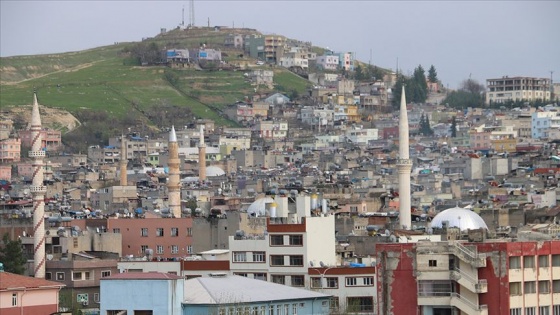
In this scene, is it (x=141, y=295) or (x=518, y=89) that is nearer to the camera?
(x=141, y=295)

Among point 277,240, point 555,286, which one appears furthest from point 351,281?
point 555,286

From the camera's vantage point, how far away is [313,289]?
4831cm

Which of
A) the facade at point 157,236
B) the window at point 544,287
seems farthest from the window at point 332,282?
the facade at point 157,236

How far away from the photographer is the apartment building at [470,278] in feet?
120

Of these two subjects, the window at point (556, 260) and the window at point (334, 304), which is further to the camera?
the window at point (334, 304)

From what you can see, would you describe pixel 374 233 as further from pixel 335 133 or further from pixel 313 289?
pixel 335 133

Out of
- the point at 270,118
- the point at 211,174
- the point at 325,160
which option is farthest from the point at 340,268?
the point at 270,118

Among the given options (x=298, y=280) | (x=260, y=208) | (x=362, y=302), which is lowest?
(x=362, y=302)

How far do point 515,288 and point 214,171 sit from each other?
93.1 meters

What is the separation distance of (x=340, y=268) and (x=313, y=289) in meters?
1.05

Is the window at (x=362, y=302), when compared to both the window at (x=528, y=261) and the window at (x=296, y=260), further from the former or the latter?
the window at (x=528, y=261)

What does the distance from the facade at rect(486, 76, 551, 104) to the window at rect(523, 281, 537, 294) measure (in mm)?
148931

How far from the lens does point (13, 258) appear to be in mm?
58219

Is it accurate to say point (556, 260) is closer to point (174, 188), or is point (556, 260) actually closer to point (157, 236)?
point (157, 236)
